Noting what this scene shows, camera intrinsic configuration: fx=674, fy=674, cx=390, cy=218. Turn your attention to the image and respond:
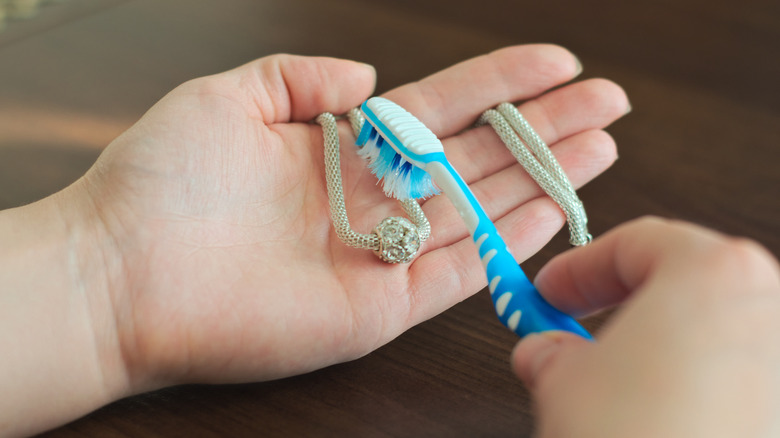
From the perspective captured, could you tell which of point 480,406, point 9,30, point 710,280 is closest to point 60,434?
point 480,406

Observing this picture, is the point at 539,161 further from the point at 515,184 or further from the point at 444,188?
the point at 444,188

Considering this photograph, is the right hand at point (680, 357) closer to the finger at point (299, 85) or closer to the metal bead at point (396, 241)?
the metal bead at point (396, 241)

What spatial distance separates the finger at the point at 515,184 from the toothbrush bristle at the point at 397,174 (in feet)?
0.08

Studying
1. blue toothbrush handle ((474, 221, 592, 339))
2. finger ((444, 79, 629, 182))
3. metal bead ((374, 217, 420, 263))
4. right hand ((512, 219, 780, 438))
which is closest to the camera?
right hand ((512, 219, 780, 438))

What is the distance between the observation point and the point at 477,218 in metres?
0.49

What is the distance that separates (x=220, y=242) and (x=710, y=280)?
361 millimetres

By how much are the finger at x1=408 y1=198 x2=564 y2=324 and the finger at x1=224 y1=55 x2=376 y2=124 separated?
186 millimetres

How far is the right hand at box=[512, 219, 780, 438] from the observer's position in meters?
0.29

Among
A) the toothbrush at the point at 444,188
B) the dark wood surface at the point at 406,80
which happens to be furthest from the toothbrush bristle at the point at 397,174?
the dark wood surface at the point at 406,80

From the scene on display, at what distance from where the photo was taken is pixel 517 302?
0.41 metres

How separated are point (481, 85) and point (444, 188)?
21 cm

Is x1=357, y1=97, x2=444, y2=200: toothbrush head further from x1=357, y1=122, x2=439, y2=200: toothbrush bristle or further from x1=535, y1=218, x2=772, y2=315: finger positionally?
x1=535, y1=218, x2=772, y2=315: finger

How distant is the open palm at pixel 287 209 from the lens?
49cm

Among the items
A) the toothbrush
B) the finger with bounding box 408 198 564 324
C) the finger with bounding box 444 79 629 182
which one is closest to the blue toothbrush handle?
the toothbrush
